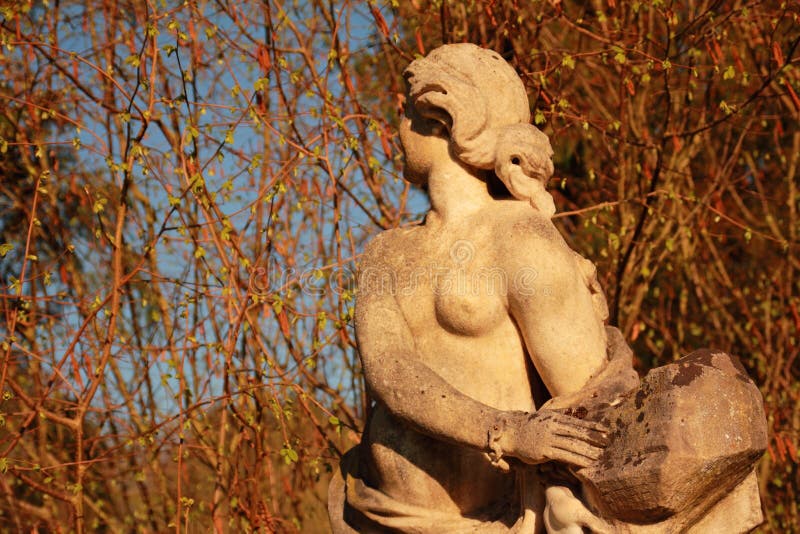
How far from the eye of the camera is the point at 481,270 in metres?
2.96

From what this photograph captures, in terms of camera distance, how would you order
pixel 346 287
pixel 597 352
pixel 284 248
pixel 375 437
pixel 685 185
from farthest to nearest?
1. pixel 685 185
2. pixel 284 248
3. pixel 346 287
4. pixel 375 437
5. pixel 597 352

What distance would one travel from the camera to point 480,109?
3092 mm

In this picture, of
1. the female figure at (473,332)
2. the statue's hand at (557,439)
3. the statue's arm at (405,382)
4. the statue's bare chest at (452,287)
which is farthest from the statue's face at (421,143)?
the statue's hand at (557,439)

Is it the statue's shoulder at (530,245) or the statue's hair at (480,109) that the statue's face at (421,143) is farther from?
the statue's shoulder at (530,245)

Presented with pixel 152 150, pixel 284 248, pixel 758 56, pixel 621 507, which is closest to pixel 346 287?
pixel 284 248

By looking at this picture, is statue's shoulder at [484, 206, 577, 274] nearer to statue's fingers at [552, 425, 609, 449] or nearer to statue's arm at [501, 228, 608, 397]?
statue's arm at [501, 228, 608, 397]

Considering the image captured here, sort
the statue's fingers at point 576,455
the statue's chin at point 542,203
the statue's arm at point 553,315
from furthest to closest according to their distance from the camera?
the statue's chin at point 542,203, the statue's arm at point 553,315, the statue's fingers at point 576,455

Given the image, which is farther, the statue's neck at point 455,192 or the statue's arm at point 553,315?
the statue's neck at point 455,192

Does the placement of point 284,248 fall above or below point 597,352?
above

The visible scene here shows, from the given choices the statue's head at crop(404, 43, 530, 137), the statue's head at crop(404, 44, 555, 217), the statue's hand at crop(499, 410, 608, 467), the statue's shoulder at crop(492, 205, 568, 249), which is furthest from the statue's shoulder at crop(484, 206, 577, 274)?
the statue's hand at crop(499, 410, 608, 467)

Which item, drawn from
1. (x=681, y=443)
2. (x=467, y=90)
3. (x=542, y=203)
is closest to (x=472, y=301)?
(x=542, y=203)

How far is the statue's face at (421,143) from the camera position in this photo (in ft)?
10.5

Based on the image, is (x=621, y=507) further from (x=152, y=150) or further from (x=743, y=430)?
(x=152, y=150)

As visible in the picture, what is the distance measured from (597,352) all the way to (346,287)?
9.88 ft
